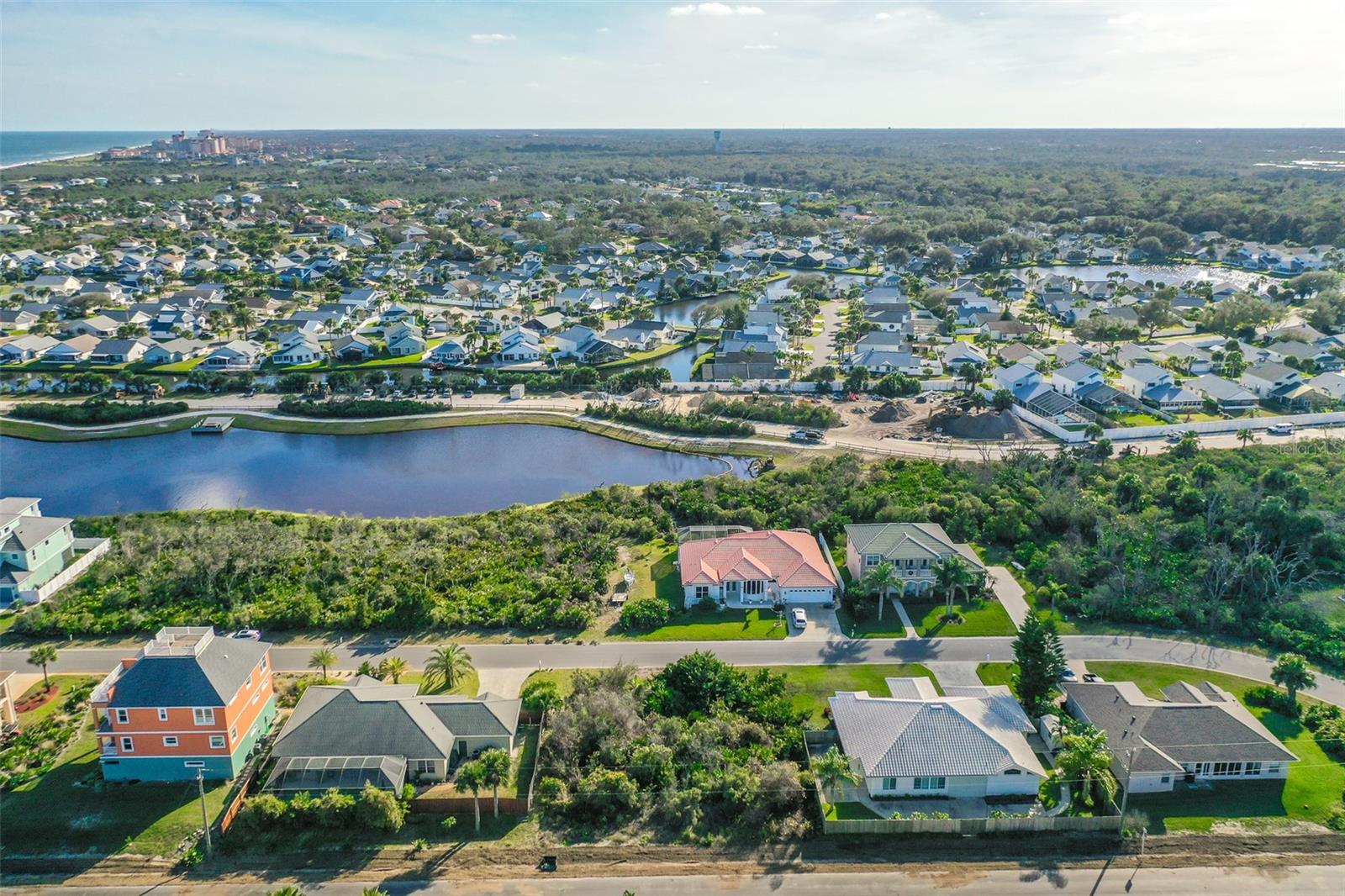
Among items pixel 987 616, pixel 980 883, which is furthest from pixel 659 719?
pixel 987 616

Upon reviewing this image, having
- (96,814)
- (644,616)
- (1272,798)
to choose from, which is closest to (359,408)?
(644,616)

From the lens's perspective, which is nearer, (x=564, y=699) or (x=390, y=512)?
(x=564, y=699)

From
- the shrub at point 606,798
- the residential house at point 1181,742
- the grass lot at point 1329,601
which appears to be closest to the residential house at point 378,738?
the shrub at point 606,798

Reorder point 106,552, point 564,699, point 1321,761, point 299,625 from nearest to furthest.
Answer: point 1321,761
point 564,699
point 299,625
point 106,552

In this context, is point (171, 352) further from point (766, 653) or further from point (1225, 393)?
point (1225, 393)

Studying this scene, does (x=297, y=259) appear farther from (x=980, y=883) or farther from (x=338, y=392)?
(x=980, y=883)
